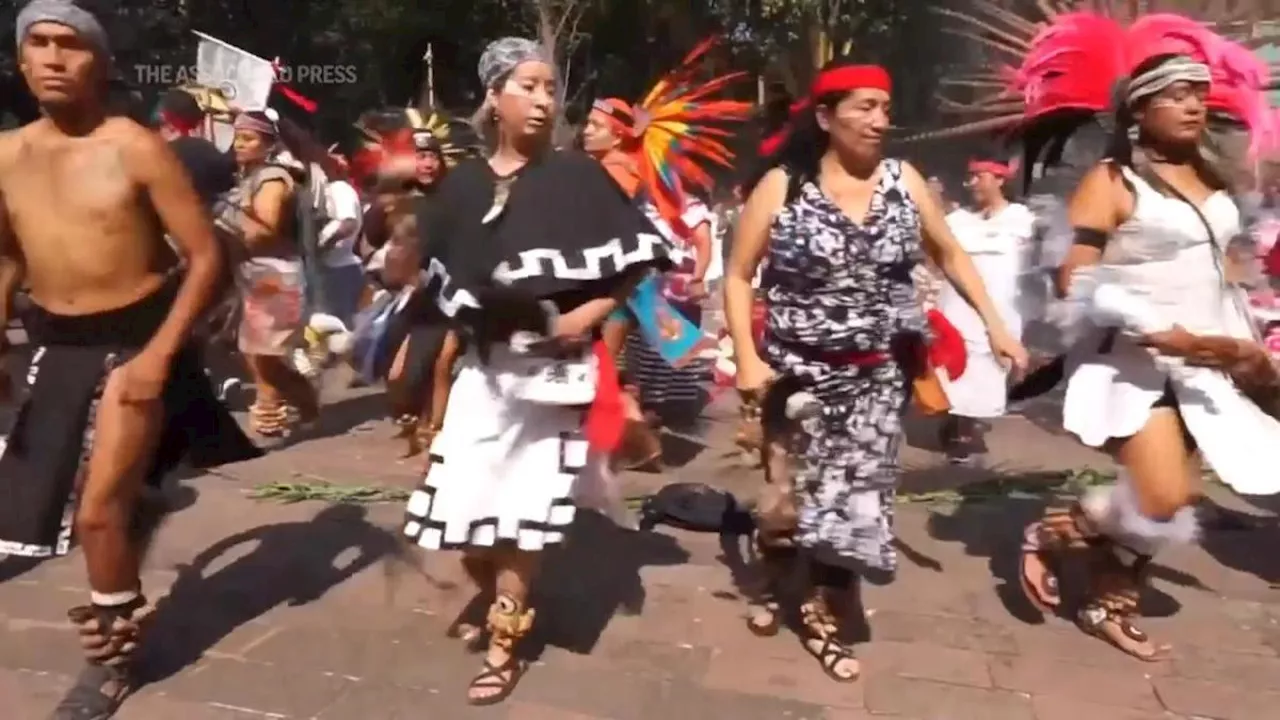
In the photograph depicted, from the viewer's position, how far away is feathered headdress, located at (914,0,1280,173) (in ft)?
13.0

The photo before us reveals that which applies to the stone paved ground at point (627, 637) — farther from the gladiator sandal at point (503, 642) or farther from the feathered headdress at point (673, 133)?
the feathered headdress at point (673, 133)

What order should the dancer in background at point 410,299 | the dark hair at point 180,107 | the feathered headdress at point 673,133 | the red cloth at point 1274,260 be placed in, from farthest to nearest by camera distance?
the dark hair at point 180,107 → the feathered headdress at point 673,133 → the red cloth at point 1274,260 → the dancer in background at point 410,299

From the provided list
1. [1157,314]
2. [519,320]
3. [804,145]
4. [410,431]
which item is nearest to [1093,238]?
[1157,314]

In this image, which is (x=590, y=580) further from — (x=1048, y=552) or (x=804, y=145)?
(x=804, y=145)

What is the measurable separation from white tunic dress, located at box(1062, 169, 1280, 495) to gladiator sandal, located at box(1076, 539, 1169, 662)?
41 centimetres

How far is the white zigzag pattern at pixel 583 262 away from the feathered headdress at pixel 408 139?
91.1 inches

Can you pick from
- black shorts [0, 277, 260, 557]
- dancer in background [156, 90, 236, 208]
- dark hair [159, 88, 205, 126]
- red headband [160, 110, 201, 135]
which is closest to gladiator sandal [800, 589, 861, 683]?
black shorts [0, 277, 260, 557]

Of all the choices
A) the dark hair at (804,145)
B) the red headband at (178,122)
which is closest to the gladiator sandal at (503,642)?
the dark hair at (804,145)

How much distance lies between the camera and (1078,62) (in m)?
4.11

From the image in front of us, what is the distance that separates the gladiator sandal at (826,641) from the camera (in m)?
3.78

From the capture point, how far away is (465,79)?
78.9 ft

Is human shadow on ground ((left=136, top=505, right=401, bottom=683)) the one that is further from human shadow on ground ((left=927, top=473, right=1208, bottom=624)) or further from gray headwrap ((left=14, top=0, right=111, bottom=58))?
human shadow on ground ((left=927, top=473, right=1208, bottom=624))

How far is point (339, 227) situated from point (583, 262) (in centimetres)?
472

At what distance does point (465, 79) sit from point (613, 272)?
846 inches
